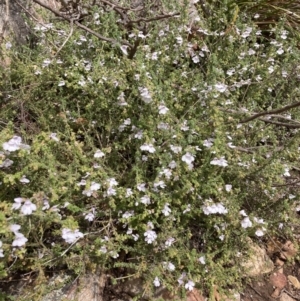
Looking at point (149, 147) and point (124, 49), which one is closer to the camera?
point (149, 147)

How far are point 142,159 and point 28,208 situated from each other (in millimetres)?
814

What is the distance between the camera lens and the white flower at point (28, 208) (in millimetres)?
1792

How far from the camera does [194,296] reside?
2596mm

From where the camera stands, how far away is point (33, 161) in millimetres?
2064

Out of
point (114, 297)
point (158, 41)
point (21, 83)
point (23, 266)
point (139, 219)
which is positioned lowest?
point (114, 297)

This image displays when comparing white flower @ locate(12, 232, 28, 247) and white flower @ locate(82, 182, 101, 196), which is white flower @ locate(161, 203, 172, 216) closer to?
white flower @ locate(82, 182, 101, 196)

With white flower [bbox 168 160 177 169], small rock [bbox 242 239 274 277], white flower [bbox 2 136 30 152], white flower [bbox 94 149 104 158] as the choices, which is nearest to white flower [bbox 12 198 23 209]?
white flower [bbox 2 136 30 152]

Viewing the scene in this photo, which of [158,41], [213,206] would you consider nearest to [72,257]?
[213,206]

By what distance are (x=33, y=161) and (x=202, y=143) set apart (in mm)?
967

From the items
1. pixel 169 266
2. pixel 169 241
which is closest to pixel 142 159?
pixel 169 241

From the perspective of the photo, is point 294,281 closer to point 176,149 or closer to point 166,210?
point 166,210

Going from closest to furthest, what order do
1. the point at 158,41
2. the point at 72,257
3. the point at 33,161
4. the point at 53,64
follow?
the point at 33,161
the point at 72,257
the point at 53,64
the point at 158,41

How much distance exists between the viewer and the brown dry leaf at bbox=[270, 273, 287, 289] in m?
2.90

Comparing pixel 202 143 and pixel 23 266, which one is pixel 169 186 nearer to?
pixel 202 143
